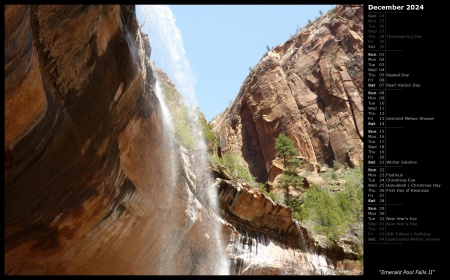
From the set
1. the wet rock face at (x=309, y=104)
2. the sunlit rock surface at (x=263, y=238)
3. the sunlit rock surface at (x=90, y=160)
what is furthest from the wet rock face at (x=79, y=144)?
the wet rock face at (x=309, y=104)

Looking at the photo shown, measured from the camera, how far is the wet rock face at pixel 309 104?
5484 cm

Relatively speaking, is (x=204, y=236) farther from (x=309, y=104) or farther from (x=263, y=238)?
(x=309, y=104)

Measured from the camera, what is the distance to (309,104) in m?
59.3

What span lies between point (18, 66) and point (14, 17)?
0.78 metres

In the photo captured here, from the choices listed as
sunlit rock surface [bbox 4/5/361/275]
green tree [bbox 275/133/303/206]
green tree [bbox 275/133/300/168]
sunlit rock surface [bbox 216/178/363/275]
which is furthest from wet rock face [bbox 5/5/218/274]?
green tree [bbox 275/133/300/168]

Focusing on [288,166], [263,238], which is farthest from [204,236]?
[288,166]

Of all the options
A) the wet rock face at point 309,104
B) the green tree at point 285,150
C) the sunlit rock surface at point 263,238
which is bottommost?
the sunlit rock surface at point 263,238

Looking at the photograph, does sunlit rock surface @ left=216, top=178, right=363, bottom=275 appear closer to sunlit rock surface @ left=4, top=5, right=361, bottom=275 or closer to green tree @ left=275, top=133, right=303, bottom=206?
sunlit rock surface @ left=4, top=5, right=361, bottom=275

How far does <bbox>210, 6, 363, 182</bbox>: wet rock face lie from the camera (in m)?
54.8

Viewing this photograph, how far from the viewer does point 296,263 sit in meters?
21.3

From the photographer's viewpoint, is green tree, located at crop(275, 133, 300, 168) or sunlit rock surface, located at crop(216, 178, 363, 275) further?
green tree, located at crop(275, 133, 300, 168)

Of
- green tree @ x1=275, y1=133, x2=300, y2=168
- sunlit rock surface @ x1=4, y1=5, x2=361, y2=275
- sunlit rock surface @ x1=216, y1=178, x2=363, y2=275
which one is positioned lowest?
sunlit rock surface @ x1=216, y1=178, x2=363, y2=275

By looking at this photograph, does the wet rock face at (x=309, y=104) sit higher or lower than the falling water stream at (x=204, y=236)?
higher

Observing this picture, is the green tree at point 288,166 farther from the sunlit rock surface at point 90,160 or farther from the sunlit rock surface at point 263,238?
the sunlit rock surface at point 90,160
